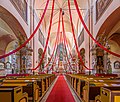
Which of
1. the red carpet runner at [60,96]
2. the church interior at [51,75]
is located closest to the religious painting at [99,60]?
the church interior at [51,75]

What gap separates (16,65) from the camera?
35.7ft

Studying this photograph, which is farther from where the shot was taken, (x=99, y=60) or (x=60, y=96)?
(x=99, y=60)

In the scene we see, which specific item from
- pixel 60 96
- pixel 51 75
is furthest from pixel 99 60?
pixel 60 96

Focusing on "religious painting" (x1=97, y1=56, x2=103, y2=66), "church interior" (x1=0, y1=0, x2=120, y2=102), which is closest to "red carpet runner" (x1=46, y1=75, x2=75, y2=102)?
"church interior" (x1=0, y1=0, x2=120, y2=102)

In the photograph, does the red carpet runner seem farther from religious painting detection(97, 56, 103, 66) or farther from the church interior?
religious painting detection(97, 56, 103, 66)

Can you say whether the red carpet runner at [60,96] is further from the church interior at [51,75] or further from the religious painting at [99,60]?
the religious painting at [99,60]

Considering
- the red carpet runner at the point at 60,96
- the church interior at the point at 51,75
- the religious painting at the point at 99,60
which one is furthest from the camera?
the religious painting at the point at 99,60

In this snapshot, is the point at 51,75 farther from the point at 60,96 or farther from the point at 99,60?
the point at 60,96

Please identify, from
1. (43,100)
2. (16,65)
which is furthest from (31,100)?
(16,65)

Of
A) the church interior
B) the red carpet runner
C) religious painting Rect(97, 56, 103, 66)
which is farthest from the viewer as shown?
religious painting Rect(97, 56, 103, 66)

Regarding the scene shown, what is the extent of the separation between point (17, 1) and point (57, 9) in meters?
11.5

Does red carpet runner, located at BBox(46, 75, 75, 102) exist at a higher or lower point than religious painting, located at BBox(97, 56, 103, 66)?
lower

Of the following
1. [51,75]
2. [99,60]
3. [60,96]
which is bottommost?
[60,96]

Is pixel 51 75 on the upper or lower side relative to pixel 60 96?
upper
